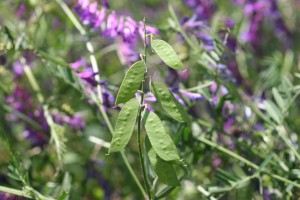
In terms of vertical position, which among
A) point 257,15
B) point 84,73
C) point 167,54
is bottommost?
point 257,15

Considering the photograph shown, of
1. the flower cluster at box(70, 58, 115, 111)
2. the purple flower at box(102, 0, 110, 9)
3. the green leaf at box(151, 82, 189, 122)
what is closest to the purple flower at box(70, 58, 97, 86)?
the flower cluster at box(70, 58, 115, 111)

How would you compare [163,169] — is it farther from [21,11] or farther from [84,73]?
[21,11]

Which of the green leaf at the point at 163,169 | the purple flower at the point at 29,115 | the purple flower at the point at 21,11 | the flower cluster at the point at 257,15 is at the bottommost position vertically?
the flower cluster at the point at 257,15

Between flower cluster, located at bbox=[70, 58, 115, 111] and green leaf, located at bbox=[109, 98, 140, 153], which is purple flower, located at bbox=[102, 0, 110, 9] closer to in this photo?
flower cluster, located at bbox=[70, 58, 115, 111]

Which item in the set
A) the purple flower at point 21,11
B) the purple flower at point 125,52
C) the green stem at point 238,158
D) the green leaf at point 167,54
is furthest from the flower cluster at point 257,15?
the green leaf at point 167,54

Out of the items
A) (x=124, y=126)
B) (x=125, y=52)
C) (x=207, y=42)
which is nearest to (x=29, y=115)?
(x=125, y=52)

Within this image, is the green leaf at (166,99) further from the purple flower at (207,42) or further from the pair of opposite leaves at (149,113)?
the purple flower at (207,42)
